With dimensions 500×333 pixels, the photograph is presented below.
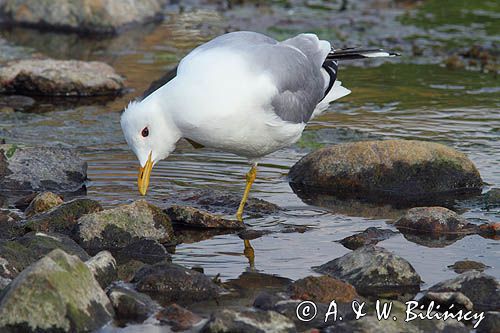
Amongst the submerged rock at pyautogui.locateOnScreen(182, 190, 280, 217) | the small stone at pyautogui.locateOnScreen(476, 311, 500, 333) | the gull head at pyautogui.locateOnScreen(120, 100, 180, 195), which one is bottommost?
the submerged rock at pyautogui.locateOnScreen(182, 190, 280, 217)

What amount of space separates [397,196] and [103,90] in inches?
185

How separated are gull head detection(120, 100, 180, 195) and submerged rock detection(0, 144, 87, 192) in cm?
166

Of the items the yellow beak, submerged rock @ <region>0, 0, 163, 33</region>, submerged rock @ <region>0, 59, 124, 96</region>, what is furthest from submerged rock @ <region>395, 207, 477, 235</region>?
submerged rock @ <region>0, 0, 163, 33</region>

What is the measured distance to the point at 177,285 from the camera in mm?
6320

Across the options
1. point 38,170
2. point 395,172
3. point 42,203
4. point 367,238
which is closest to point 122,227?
point 42,203

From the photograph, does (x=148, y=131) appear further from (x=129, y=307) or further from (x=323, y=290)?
(x=323, y=290)

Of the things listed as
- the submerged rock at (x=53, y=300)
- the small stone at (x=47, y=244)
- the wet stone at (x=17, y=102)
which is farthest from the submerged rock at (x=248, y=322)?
the wet stone at (x=17, y=102)

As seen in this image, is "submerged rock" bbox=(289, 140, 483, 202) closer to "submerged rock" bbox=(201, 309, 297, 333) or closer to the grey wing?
the grey wing

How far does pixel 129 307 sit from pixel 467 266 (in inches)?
83.4

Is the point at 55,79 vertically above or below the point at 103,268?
below

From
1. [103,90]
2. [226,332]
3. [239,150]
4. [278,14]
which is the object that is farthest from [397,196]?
[278,14]

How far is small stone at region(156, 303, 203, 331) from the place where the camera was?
5.79 m

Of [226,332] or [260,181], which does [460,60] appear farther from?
[226,332]

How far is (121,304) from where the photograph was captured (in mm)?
5945
